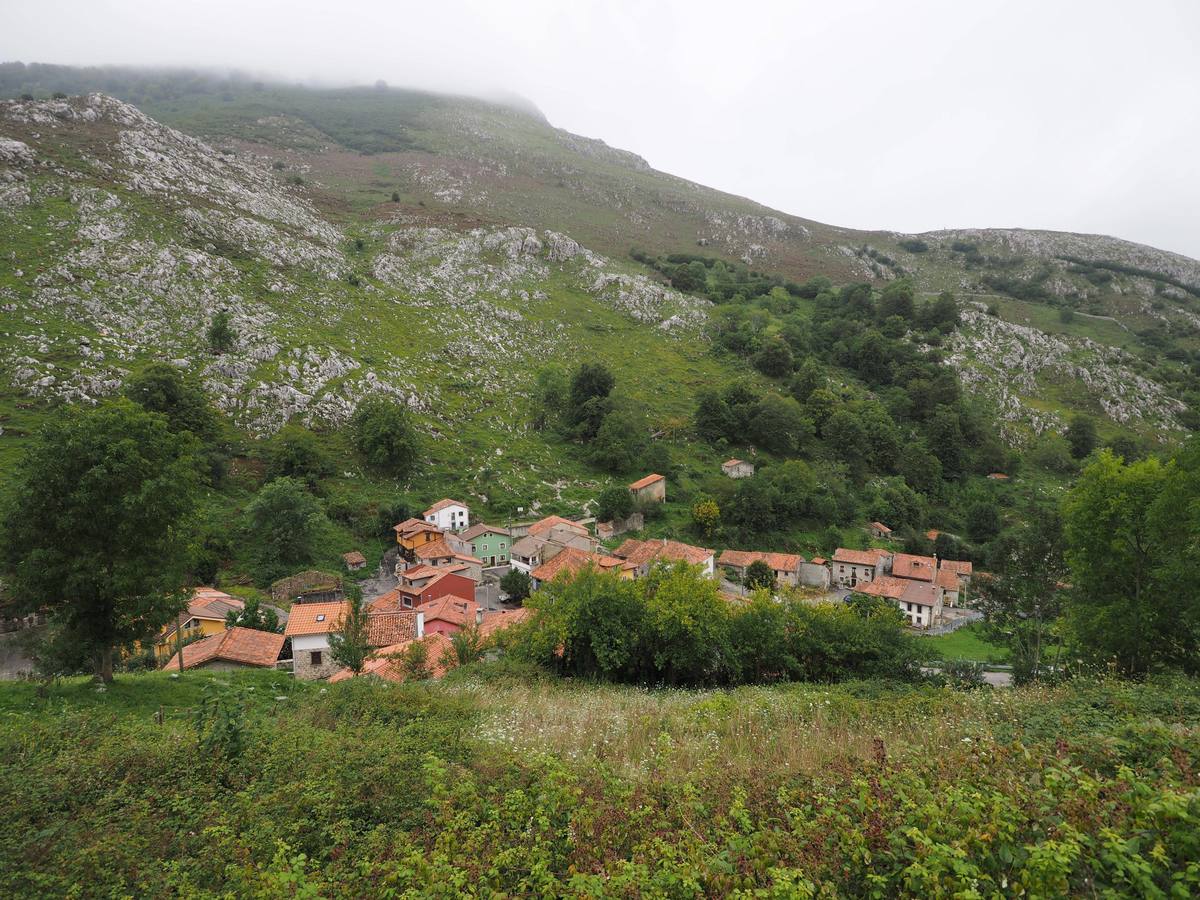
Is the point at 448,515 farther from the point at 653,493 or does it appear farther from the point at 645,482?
the point at 653,493

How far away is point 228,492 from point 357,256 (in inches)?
1994

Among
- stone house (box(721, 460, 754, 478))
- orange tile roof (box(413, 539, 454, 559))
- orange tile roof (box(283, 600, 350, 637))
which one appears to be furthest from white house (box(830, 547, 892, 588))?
orange tile roof (box(283, 600, 350, 637))

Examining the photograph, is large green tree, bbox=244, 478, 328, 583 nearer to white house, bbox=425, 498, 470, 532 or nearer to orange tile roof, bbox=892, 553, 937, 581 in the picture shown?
white house, bbox=425, 498, 470, 532

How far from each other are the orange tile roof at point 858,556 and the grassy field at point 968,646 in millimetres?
8012

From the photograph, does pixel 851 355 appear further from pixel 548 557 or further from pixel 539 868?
pixel 539 868

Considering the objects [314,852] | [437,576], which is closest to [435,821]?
[314,852]

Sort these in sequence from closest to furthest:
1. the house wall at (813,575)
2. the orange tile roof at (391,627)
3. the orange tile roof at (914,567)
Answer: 1. the orange tile roof at (391,627)
2. the house wall at (813,575)
3. the orange tile roof at (914,567)

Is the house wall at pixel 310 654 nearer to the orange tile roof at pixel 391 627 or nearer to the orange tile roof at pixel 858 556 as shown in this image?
the orange tile roof at pixel 391 627

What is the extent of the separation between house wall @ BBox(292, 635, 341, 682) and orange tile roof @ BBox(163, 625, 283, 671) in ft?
2.57

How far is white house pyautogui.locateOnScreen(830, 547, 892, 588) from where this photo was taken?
4803 centimetres

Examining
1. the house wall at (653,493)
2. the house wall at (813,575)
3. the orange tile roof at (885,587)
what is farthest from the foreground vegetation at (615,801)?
the house wall at (653,493)

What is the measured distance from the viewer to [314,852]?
588 cm

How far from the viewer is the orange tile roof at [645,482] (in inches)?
1991

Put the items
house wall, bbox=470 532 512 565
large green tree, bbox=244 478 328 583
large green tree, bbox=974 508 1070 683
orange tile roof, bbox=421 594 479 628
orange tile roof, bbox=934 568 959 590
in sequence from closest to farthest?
1. orange tile roof, bbox=421 594 479 628
2. large green tree, bbox=974 508 1070 683
3. large green tree, bbox=244 478 328 583
4. house wall, bbox=470 532 512 565
5. orange tile roof, bbox=934 568 959 590
